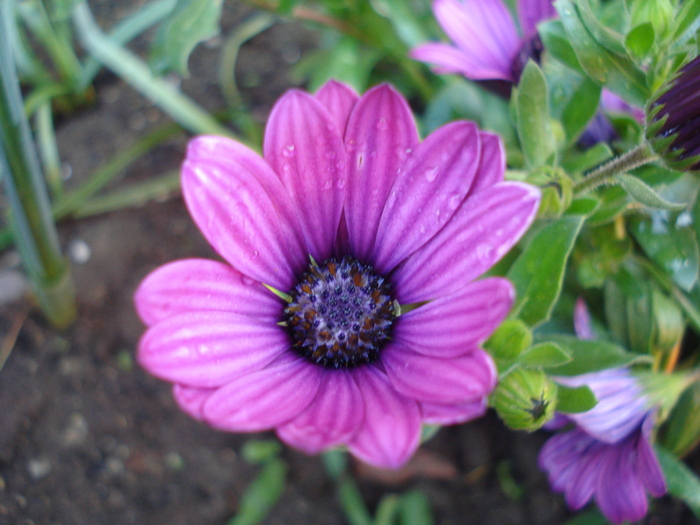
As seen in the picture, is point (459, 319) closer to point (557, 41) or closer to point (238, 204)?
point (238, 204)

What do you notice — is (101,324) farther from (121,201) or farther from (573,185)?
(573,185)

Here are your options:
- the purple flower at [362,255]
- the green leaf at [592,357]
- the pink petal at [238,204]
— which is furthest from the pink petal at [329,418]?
the green leaf at [592,357]

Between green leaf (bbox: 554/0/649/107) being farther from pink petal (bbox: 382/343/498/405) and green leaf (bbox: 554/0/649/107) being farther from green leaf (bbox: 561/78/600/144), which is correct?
pink petal (bbox: 382/343/498/405)

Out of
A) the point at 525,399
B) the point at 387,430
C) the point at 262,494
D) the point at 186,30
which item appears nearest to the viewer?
the point at 387,430

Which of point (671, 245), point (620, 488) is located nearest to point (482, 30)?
point (671, 245)

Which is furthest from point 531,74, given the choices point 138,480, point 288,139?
point 138,480

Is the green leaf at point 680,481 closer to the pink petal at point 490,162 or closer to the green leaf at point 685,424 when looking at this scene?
the green leaf at point 685,424
